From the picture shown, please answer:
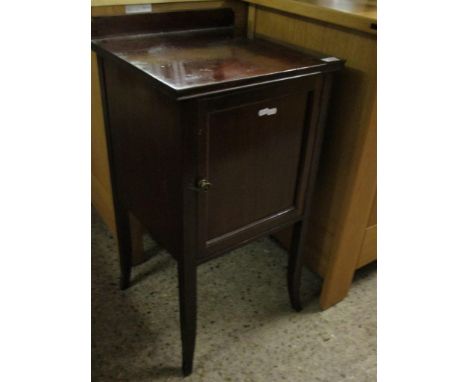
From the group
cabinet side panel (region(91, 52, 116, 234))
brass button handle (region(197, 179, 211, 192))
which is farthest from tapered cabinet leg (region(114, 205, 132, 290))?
brass button handle (region(197, 179, 211, 192))

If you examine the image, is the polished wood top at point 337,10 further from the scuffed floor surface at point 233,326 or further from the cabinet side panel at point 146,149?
the scuffed floor surface at point 233,326

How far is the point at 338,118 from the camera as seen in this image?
1.19 metres

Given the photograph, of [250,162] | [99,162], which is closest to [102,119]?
[99,162]

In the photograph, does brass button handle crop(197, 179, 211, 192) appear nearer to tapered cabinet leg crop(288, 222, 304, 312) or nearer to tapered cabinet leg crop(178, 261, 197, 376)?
tapered cabinet leg crop(178, 261, 197, 376)

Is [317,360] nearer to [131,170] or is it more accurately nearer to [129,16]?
[131,170]

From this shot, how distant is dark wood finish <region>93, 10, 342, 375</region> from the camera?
0.87 metres

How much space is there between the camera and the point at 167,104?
862 millimetres

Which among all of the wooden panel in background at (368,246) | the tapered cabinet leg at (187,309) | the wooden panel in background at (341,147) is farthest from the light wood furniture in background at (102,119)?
the wooden panel in background at (368,246)

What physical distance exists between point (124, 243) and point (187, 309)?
39cm

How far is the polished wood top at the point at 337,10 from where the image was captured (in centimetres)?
99

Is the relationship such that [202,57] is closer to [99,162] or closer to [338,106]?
[338,106]

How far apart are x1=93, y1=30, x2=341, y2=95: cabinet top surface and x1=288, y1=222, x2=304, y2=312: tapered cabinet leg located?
46 cm

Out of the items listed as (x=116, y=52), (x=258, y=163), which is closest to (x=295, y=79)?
(x=258, y=163)

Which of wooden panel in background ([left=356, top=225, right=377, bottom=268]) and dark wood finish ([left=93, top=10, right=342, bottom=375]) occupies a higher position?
dark wood finish ([left=93, top=10, right=342, bottom=375])
